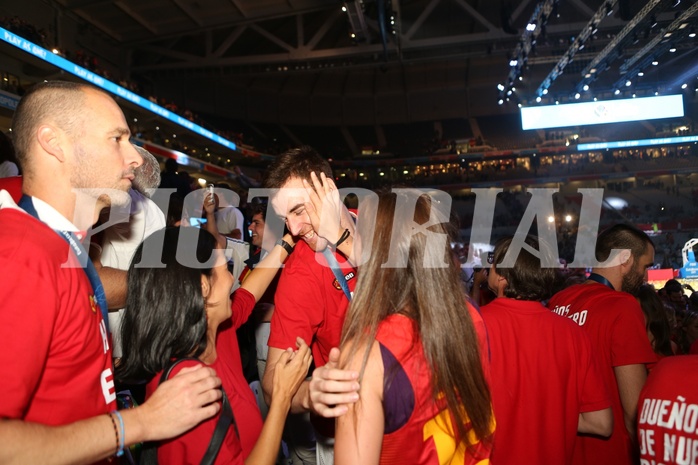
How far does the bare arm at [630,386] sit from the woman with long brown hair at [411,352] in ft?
4.67

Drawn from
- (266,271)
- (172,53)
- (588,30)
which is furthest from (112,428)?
(172,53)

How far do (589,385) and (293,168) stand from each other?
1700mm

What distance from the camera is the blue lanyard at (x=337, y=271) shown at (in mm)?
2174

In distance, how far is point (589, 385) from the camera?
2264mm

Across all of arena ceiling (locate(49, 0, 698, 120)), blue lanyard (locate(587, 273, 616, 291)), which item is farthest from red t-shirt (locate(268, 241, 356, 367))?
arena ceiling (locate(49, 0, 698, 120))

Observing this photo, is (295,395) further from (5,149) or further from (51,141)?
(5,149)

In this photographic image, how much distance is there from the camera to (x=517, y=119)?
30.9 metres

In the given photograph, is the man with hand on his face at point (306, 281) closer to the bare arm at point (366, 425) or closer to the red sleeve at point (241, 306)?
the red sleeve at point (241, 306)

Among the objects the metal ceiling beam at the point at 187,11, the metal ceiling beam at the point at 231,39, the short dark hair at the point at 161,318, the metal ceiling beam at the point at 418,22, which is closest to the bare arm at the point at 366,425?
the short dark hair at the point at 161,318

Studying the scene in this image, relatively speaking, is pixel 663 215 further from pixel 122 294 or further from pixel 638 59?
pixel 122 294

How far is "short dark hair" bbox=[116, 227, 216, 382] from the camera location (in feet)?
5.33

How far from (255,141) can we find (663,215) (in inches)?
818

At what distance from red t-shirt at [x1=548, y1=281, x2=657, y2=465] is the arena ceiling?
41.4ft

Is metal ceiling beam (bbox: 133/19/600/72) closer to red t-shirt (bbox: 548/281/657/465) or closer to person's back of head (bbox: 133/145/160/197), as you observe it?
person's back of head (bbox: 133/145/160/197)
